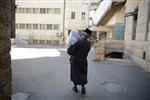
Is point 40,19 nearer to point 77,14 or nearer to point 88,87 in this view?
point 77,14

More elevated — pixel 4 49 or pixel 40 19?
pixel 40 19

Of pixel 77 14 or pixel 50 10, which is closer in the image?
pixel 77 14

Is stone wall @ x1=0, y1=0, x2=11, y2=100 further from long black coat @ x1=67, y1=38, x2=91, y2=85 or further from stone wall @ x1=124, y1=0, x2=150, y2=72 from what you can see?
stone wall @ x1=124, y1=0, x2=150, y2=72

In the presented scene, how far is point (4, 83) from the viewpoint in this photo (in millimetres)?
2971

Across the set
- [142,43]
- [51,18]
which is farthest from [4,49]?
[51,18]

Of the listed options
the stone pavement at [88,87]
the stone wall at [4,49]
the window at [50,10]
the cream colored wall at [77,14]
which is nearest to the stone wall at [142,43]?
the stone pavement at [88,87]

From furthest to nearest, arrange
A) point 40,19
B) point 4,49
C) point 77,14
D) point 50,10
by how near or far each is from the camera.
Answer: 1. point 40,19
2. point 50,10
3. point 77,14
4. point 4,49

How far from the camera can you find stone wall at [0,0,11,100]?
2.79m

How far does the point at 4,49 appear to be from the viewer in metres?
2.91

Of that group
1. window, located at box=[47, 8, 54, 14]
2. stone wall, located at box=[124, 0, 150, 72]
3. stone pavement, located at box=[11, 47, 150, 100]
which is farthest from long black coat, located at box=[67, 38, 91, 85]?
window, located at box=[47, 8, 54, 14]

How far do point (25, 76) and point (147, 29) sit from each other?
6.03m

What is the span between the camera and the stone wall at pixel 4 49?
2787 millimetres

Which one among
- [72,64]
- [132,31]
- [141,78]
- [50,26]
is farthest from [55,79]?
[50,26]

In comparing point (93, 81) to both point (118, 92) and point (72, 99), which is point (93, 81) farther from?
point (72, 99)
